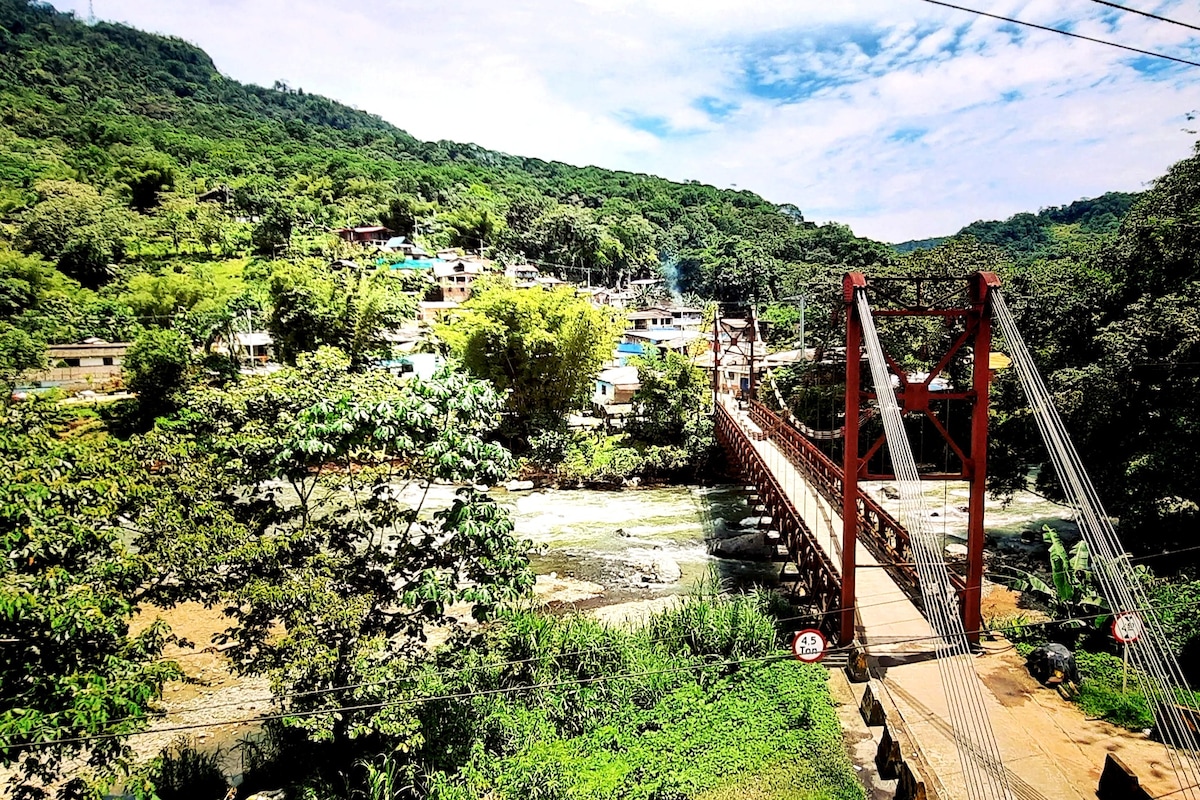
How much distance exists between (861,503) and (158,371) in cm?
1704

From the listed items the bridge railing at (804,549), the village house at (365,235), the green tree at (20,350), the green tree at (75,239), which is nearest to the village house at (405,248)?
the village house at (365,235)

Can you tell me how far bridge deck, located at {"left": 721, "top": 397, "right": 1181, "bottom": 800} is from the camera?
5305 mm

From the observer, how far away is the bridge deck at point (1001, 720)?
17.4 feet

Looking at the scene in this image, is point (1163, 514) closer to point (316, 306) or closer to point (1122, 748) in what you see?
point (1122, 748)

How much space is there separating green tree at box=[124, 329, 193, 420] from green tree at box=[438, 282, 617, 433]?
7.07 m

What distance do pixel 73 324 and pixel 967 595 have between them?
29235 millimetres

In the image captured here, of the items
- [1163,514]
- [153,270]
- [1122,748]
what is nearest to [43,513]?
[1122,748]

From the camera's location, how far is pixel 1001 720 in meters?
6.11

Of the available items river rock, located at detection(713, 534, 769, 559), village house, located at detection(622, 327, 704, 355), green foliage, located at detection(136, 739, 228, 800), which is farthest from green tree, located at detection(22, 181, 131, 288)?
green foliage, located at detection(136, 739, 228, 800)

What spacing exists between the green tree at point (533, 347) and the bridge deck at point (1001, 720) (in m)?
12.6

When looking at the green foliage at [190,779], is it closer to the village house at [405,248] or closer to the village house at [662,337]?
the village house at [662,337]

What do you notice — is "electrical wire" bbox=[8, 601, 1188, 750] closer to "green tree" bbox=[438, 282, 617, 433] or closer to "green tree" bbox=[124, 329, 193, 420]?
"green tree" bbox=[438, 282, 617, 433]

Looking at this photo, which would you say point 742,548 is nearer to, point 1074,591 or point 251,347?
point 1074,591

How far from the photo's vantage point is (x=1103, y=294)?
10914mm
